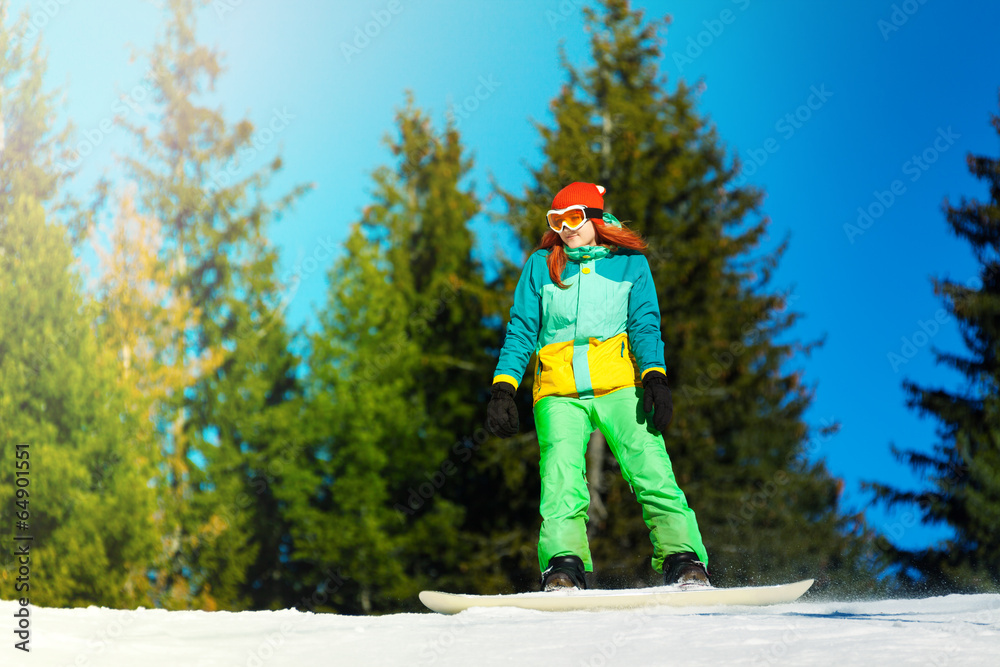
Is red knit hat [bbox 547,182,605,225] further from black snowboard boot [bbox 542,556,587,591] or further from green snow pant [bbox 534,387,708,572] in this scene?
black snowboard boot [bbox 542,556,587,591]

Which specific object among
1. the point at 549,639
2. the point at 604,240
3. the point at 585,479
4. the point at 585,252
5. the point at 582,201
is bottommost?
the point at 549,639

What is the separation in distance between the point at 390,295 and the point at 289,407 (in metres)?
3.40

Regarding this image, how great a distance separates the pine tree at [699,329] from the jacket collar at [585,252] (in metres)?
8.98

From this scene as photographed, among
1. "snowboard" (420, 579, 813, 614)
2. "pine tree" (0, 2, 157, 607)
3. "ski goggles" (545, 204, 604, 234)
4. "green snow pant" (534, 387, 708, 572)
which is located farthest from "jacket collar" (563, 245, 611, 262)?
"pine tree" (0, 2, 157, 607)

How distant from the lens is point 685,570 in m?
3.94

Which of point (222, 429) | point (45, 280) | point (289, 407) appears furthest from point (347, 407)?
point (45, 280)

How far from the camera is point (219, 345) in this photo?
57.3 feet

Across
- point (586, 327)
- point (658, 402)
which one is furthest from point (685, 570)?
point (586, 327)

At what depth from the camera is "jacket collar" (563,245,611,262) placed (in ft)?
14.9

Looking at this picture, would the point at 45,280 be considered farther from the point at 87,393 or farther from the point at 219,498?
the point at 219,498

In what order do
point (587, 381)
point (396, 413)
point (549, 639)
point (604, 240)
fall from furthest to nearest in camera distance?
point (396, 413) < point (604, 240) < point (587, 381) < point (549, 639)

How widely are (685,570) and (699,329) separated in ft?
35.2

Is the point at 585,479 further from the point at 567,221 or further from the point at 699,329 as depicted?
the point at 699,329

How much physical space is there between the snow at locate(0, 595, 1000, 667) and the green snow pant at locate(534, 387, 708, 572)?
2.08ft
